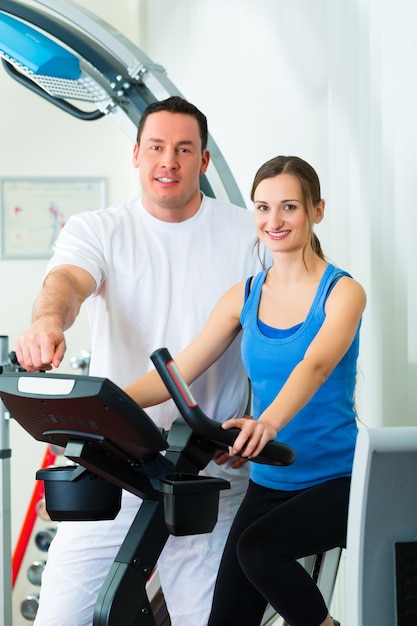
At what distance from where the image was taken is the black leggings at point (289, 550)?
1543 millimetres

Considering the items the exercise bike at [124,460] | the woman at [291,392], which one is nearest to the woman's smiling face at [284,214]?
the woman at [291,392]

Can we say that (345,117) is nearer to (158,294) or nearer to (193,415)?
(158,294)

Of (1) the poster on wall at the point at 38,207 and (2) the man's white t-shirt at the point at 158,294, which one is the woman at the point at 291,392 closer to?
(2) the man's white t-shirt at the point at 158,294

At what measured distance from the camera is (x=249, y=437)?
1.32 m

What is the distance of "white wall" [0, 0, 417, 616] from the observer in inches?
77.2

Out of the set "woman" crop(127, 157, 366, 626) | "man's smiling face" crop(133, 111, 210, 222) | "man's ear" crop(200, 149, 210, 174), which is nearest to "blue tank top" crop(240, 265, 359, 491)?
"woman" crop(127, 157, 366, 626)

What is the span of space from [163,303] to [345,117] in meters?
0.66

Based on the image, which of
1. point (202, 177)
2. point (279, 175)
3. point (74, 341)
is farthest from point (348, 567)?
point (74, 341)

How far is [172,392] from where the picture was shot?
1254mm

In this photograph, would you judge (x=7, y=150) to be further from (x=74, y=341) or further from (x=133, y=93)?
(x=133, y=93)

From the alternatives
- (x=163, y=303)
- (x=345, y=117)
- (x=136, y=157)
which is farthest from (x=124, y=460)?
(x=345, y=117)

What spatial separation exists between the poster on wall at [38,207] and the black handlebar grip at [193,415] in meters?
4.01

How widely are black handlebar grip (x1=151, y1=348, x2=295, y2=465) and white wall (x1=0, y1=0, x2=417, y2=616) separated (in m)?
0.70

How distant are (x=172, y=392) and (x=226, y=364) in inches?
36.8
